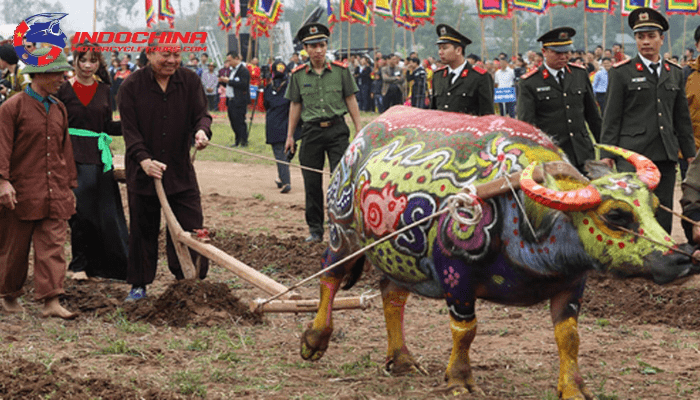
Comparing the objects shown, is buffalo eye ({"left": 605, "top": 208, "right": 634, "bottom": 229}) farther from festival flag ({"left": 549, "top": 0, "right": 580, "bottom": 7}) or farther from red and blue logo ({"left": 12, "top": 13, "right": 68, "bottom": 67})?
festival flag ({"left": 549, "top": 0, "right": 580, "bottom": 7})

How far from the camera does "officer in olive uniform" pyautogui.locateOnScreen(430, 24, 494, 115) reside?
8547 mm

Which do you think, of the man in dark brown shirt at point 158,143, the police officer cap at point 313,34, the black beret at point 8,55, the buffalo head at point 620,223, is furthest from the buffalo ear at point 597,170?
the black beret at point 8,55

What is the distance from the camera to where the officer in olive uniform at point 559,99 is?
7633 millimetres

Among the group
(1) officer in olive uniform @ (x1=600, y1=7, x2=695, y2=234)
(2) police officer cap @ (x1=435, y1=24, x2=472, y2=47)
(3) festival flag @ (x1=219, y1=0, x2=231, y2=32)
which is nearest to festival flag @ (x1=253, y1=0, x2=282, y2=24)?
(3) festival flag @ (x1=219, y1=0, x2=231, y2=32)

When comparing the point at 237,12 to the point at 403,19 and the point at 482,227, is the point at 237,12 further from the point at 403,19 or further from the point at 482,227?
the point at 482,227

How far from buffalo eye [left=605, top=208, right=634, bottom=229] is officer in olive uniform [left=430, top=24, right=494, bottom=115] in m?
4.60

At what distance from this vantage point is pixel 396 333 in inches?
211

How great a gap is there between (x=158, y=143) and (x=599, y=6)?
13.3 m

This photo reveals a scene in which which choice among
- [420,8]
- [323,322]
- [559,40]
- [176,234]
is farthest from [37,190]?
[420,8]

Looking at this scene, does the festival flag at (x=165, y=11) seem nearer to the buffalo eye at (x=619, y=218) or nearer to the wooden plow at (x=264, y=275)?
the wooden plow at (x=264, y=275)

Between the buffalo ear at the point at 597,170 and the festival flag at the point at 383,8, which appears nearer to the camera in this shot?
the buffalo ear at the point at 597,170

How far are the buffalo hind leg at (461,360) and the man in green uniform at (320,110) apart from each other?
483cm

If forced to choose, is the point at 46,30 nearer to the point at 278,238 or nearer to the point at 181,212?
the point at 181,212

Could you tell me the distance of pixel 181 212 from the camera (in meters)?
7.02
